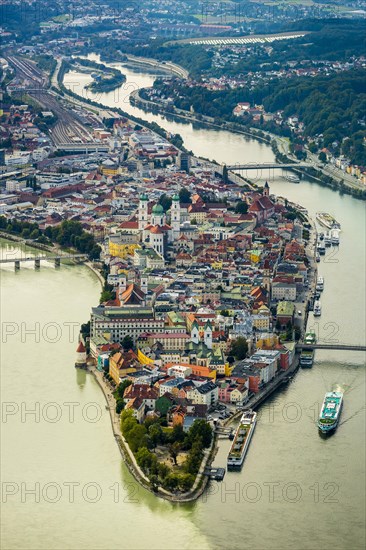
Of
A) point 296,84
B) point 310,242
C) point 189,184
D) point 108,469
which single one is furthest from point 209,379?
point 296,84

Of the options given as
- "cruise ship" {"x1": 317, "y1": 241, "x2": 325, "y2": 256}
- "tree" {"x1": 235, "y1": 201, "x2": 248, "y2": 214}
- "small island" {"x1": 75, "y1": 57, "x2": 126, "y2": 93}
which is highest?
"cruise ship" {"x1": 317, "y1": 241, "x2": 325, "y2": 256}

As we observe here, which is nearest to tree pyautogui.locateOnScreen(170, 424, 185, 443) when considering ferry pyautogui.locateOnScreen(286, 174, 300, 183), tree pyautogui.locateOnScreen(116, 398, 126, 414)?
tree pyautogui.locateOnScreen(116, 398, 126, 414)

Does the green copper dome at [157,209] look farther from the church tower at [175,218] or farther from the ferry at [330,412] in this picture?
the ferry at [330,412]

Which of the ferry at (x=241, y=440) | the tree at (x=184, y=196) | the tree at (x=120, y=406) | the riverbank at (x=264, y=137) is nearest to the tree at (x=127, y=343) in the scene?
the tree at (x=120, y=406)

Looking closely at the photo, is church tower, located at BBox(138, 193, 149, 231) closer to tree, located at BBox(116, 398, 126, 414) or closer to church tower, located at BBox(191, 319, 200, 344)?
church tower, located at BBox(191, 319, 200, 344)

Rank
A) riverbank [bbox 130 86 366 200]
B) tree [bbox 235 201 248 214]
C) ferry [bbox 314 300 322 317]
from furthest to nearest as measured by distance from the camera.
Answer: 1. riverbank [bbox 130 86 366 200]
2. tree [bbox 235 201 248 214]
3. ferry [bbox 314 300 322 317]

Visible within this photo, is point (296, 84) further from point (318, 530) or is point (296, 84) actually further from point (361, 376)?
point (318, 530)
